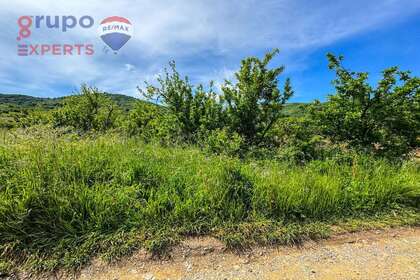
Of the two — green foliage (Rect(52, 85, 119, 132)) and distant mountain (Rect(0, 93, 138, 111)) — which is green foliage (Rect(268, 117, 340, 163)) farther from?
green foliage (Rect(52, 85, 119, 132))

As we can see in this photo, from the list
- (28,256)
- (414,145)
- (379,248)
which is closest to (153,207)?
(28,256)

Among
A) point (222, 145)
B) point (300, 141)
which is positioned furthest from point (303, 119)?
point (222, 145)

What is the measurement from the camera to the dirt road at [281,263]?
224 centimetres

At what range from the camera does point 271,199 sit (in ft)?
10.3

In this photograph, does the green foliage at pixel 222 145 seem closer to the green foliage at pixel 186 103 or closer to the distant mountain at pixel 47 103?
the green foliage at pixel 186 103

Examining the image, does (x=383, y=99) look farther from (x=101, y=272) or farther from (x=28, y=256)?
(x=28, y=256)

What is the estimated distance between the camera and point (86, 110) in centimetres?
1098

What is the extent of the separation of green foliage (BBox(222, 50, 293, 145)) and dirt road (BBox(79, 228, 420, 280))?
3585 mm

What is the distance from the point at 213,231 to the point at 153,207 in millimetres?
843

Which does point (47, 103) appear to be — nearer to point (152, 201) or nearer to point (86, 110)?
point (86, 110)

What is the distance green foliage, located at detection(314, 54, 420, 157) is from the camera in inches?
216

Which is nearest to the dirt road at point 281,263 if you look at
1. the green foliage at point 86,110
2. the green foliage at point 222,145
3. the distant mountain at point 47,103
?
the green foliage at point 222,145

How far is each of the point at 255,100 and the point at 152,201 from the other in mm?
4074

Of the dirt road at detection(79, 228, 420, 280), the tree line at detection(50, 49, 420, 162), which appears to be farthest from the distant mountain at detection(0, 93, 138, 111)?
the dirt road at detection(79, 228, 420, 280)
